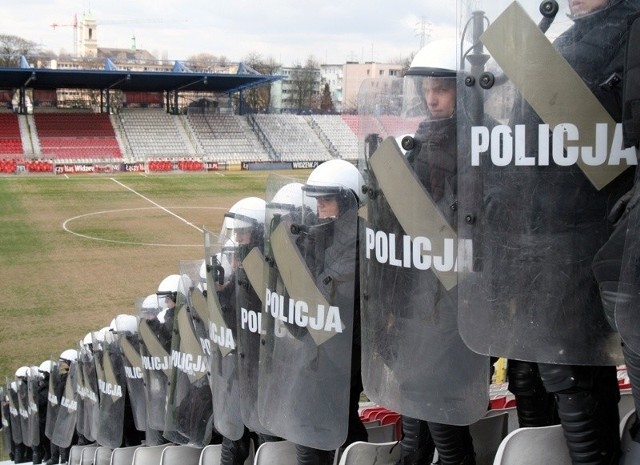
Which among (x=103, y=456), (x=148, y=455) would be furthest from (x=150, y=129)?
(x=148, y=455)

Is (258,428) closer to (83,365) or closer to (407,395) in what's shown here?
(407,395)

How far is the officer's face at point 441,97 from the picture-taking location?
2.53 m

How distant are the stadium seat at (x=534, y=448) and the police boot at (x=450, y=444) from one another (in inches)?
15.9

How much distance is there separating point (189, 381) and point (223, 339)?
77 centimetres

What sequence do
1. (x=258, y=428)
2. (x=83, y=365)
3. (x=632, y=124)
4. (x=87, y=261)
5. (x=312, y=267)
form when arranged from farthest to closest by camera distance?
(x=87, y=261), (x=83, y=365), (x=258, y=428), (x=312, y=267), (x=632, y=124)

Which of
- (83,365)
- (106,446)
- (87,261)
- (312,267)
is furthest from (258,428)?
(87,261)

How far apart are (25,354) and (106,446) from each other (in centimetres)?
600

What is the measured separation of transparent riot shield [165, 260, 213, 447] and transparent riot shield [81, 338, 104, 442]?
6.21 feet

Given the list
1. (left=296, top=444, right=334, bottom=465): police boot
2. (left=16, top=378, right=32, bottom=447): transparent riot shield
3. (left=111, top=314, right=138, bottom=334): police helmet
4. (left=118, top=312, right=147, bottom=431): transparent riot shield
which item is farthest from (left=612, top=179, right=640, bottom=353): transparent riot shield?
(left=16, top=378, right=32, bottom=447): transparent riot shield

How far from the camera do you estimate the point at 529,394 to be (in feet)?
9.74

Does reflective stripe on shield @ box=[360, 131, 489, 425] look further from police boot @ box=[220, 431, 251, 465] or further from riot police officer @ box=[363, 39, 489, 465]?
police boot @ box=[220, 431, 251, 465]

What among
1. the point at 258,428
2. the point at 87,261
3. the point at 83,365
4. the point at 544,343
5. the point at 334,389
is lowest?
the point at 87,261

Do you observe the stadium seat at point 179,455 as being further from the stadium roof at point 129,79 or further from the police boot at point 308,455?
the stadium roof at point 129,79

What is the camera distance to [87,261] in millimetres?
19516
